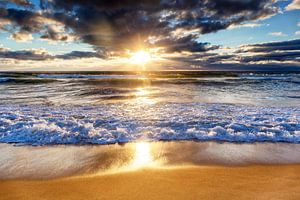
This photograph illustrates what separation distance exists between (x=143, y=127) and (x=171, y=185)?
12.0ft

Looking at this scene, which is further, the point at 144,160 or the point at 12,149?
the point at 12,149

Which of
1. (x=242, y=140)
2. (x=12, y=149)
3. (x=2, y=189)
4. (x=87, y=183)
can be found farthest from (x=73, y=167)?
(x=242, y=140)

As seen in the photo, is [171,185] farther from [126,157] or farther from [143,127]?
[143,127]

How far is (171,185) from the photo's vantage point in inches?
155

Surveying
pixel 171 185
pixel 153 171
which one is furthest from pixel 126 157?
pixel 171 185

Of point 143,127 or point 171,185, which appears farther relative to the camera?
point 143,127

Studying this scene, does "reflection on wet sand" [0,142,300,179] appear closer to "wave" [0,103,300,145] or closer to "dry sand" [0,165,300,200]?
"dry sand" [0,165,300,200]

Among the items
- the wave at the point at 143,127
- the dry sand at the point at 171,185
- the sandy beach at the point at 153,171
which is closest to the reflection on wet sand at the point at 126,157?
the sandy beach at the point at 153,171

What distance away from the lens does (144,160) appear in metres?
5.08

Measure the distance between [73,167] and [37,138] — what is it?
2320mm

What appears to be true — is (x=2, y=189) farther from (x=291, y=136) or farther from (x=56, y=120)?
(x=291, y=136)

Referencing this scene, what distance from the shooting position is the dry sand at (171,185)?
143 inches

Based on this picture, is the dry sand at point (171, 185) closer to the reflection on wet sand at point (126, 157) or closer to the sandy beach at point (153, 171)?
the sandy beach at point (153, 171)

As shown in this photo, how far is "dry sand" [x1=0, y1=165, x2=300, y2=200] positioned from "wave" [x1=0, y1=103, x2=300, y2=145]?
79.8 inches
